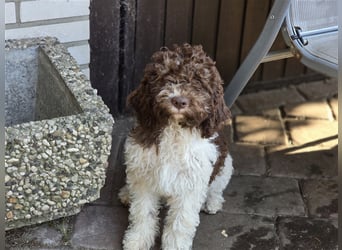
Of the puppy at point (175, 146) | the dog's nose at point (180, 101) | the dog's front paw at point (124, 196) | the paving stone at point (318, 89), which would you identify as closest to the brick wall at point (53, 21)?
the dog's front paw at point (124, 196)

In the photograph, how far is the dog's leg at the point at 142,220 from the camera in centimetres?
332

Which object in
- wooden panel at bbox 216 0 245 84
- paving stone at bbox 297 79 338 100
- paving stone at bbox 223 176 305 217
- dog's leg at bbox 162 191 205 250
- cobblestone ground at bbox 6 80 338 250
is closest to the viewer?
dog's leg at bbox 162 191 205 250

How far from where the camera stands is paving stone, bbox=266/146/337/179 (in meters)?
4.07

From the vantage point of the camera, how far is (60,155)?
308 cm

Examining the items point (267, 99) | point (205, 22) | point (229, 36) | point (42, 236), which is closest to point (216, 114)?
point (42, 236)

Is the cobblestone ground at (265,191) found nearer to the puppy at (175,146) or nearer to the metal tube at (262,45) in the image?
the puppy at (175,146)

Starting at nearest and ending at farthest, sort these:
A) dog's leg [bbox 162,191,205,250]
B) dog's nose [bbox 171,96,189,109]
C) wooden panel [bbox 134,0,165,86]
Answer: dog's nose [bbox 171,96,189,109] < dog's leg [bbox 162,191,205,250] < wooden panel [bbox 134,0,165,86]

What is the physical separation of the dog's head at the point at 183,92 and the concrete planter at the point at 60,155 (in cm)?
28

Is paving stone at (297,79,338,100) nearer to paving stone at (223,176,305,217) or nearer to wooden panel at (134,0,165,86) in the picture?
paving stone at (223,176,305,217)

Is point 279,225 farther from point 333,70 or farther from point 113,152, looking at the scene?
point 113,152

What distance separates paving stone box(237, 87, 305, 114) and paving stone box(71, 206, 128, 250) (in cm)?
144

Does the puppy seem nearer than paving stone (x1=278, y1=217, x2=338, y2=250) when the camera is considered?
Yes

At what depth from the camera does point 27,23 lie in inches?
152

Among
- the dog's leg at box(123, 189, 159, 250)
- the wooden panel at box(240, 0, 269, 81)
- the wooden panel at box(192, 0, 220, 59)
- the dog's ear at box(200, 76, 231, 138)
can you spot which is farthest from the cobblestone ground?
the dog's ear at box(200, 76, 231, 138)
